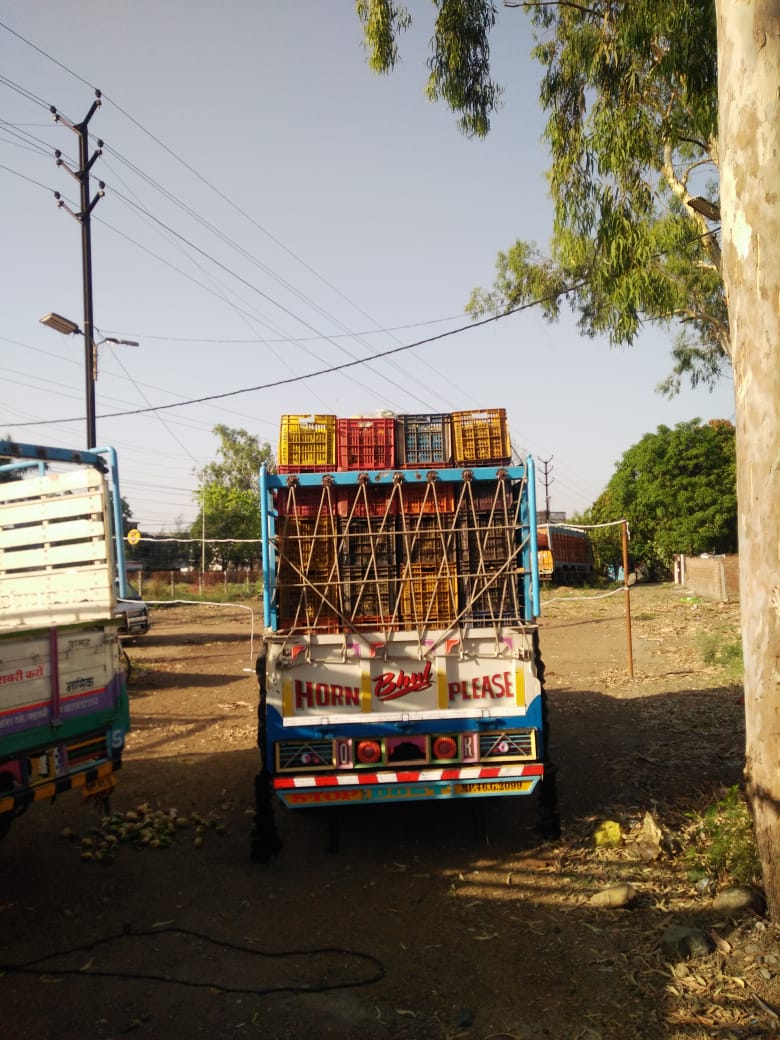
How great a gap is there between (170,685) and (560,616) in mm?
13372

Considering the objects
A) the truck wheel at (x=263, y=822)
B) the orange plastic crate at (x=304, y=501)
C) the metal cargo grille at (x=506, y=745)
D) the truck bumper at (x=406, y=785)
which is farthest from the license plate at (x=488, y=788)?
the orange plastic crate at (x=304, y=501)

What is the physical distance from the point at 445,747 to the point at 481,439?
2809 mm

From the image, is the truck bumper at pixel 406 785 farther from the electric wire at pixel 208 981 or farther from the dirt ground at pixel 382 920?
the electric wire at pixel 208 981

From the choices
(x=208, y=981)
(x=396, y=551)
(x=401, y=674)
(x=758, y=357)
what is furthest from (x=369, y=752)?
(x=758, y=357)

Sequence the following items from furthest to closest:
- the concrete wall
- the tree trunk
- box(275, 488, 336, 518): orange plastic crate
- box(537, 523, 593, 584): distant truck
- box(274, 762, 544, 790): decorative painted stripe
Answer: box(537, 523, 593, 584): distant truck < the concrete wall < box(275, 488, 336, 518): orange plastic crate < box(274, 762, 544, 790): decorative painted stripe < the tree trunk

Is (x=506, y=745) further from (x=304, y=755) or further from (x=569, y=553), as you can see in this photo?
(x=569, y=553)

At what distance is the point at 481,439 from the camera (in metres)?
6.97

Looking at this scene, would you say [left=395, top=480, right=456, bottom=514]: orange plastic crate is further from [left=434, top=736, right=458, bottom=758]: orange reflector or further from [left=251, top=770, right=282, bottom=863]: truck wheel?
[left=251, top=770, right=282, bottom=863]: truck wheel

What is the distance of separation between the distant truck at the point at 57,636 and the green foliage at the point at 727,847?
4.19 m

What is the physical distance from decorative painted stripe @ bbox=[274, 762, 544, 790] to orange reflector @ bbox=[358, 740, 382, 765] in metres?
0.10

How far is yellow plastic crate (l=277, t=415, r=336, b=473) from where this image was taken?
22.1ft

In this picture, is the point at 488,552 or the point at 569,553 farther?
the point at 569,553

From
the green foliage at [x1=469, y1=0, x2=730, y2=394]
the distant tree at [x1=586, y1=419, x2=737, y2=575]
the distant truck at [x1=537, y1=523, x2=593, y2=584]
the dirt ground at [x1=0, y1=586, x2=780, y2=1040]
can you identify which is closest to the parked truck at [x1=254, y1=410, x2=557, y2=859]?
the dirt ground at [x1=0, y1=586, x2=780, y2=1040]

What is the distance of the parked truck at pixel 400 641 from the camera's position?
5645 mm
